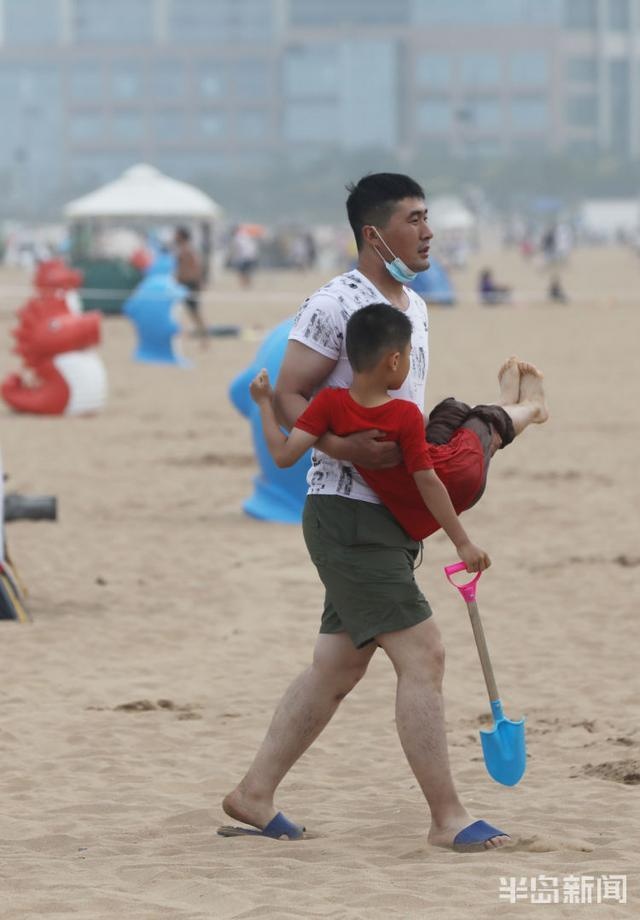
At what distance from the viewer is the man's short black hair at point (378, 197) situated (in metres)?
5.08

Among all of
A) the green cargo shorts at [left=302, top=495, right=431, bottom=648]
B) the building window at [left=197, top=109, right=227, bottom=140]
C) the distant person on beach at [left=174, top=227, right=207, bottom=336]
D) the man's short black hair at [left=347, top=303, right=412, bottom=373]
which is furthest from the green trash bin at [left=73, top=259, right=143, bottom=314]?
the building window at [left=197, top=109, right=227, bottom=140]

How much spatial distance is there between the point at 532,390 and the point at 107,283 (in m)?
29.6

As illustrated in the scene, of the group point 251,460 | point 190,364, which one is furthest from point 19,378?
point 190,364

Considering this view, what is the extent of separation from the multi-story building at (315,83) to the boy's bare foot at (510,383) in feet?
505

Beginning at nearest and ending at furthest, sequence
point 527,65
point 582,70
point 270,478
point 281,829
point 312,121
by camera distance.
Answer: point 281,829 → point 270,478 → point 312,121 → point 527,65 → point 582,70

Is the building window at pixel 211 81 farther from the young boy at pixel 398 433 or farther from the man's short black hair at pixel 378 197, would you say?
the young boy at pixel 398 433

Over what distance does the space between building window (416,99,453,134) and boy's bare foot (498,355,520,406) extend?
521ft

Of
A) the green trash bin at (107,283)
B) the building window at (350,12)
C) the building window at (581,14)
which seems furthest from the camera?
the building window at (581,14)

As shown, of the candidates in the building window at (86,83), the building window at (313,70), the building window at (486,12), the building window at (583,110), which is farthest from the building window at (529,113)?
the building window at (86,83)

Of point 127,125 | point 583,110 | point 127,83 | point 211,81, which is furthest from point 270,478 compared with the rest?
point 127,83

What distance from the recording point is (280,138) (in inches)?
6535

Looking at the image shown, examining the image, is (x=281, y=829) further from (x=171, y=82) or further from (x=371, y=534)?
(x=171, y=82)

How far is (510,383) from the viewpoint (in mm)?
5391

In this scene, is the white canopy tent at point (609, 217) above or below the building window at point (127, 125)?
below
